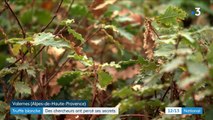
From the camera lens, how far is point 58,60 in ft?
5.78

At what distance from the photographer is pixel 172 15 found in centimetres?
134

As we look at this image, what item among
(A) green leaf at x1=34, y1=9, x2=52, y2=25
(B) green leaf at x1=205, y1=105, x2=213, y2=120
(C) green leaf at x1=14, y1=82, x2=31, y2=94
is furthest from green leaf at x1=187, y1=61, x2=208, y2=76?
(A) green leaf at x1=34, y1=9, x2=52, y2=25

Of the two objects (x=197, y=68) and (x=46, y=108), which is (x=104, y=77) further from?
(x=197, y=68)

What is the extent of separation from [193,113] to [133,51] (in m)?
0.85

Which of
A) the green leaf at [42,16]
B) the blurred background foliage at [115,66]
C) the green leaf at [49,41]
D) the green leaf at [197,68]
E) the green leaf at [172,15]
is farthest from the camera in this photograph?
the green leaf at [42,16]

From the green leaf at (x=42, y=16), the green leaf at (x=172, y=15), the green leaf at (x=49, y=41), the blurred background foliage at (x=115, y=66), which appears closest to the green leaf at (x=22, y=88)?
the blurred background foliage at (x=115, y=66)

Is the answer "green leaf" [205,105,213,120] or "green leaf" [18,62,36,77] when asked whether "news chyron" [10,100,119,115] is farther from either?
"green leaf" [205,105,213,120]

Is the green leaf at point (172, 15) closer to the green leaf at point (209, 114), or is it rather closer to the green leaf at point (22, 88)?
the green leaf at point (209, 114)

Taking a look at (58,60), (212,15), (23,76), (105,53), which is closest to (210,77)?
(23,76)

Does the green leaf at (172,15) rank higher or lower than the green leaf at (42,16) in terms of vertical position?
lower

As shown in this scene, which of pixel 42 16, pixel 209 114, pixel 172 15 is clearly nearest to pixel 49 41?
pixel 172 15

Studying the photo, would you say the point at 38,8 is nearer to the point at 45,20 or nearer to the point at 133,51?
the point at 45,20

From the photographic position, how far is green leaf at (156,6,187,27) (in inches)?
52.2

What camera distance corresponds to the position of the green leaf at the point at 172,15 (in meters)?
1.33
